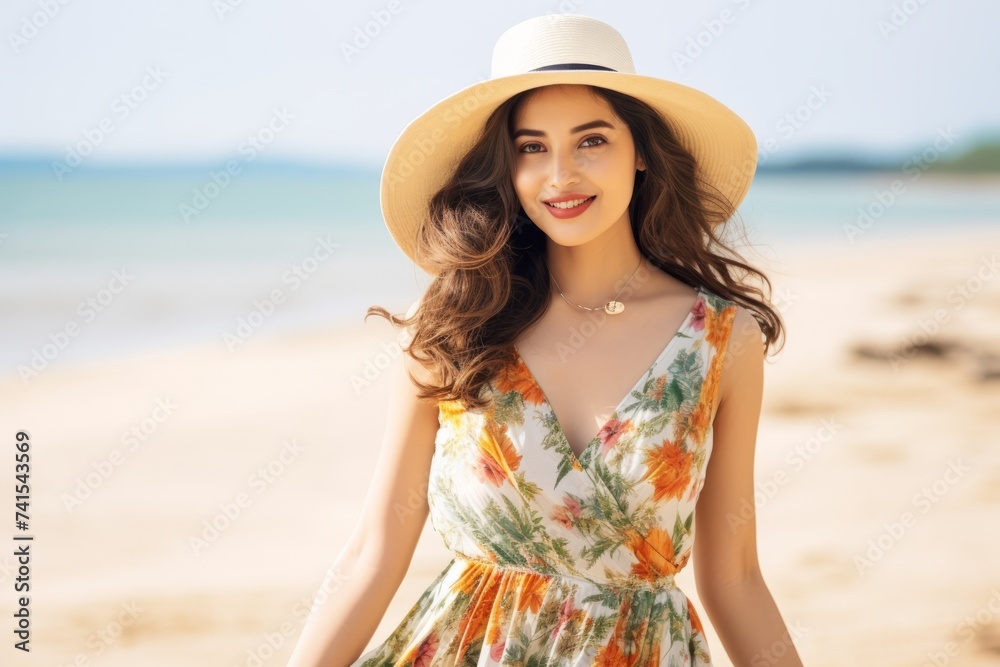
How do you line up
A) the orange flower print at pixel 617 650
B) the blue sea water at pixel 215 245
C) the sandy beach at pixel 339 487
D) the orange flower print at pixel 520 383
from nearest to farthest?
the orange flower print at pixel 617 650, the orange flower print at pixel 520 383, the sandy beach at pixel 339 487, the blue sea water at pixel 215 245

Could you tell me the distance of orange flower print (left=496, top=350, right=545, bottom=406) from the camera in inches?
82.2

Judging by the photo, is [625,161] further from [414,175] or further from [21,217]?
[21,217]

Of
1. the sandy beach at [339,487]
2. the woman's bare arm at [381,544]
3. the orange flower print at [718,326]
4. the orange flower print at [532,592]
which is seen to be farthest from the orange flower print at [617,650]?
the sandy beach at [339,487]

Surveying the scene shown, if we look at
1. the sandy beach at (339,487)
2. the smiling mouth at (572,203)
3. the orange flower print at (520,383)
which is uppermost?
the smiling mouth at (572,203)

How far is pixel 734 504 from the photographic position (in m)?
2.19

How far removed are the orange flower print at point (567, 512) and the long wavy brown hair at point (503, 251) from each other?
235 millimetres

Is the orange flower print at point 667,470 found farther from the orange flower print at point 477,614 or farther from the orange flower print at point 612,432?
the orange flower print at point 477,614

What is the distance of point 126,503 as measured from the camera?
6805mm

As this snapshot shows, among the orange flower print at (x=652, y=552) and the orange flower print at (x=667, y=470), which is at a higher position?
the orange flower print at (x=667, y=470)

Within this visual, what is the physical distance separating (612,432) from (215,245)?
618 inches

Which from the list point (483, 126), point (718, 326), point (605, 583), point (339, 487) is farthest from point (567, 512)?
point (339, 487)

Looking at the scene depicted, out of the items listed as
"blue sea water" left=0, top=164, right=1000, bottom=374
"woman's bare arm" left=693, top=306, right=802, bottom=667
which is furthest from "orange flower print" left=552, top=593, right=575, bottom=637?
"blue sea water" left=0, top=164, right=1000, bottom=374

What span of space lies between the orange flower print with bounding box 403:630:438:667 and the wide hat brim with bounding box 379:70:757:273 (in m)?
0.73

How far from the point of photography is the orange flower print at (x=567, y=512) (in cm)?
199
